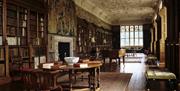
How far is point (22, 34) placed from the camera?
7.13 metres

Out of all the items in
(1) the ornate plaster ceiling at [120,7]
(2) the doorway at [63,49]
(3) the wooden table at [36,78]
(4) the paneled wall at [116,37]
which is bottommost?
(3) the wooden table at [36,78]

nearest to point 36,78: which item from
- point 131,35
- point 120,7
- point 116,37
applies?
point 120,7

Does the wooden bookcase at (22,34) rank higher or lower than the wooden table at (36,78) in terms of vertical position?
higher

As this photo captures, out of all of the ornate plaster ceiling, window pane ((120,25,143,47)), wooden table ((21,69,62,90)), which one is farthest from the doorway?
window pane ((120,25,143,47))

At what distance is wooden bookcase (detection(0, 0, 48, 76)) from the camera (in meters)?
6.09

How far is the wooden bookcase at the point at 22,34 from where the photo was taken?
609 cm

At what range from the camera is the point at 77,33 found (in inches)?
520

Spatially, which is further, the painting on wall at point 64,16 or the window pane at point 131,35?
the window pane at point 131,35

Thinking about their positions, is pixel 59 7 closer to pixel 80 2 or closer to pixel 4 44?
pixel 80 2

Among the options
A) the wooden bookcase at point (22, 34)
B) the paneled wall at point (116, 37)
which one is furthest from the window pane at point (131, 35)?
the wooden bookcase at point (22, 34)

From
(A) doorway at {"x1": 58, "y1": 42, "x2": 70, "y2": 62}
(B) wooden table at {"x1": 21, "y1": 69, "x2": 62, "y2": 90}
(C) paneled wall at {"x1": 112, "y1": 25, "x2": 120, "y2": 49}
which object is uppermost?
(C) paneled wall at {"x1": 112, "y1": 25, "x2": 120, "y2": 49}

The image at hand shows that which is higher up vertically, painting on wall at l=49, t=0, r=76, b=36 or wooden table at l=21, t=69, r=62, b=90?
painting on wall at l=49, t=0, r=76, b=36

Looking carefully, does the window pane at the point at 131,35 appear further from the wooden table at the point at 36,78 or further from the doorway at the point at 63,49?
the wooden table at the point at 36,78

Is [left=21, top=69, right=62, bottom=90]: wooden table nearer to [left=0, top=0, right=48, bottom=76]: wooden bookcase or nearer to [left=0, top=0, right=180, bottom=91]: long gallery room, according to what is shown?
[left=0, top=0, right=180, bottom=91]: long gallery room
